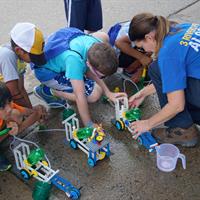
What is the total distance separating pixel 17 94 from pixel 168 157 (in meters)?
1.26

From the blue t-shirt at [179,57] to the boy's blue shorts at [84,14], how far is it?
140 centimetres

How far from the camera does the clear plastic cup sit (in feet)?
7.75

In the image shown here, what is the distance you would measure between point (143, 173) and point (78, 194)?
0.49 m

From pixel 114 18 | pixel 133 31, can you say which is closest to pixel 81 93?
pixel 133 31

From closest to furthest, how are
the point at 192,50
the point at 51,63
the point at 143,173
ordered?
the point at 192,50
the point at 143,173
the point at 51,63

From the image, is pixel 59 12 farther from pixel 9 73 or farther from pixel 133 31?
pixel 133 31

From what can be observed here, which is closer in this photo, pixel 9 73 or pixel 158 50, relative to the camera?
pixel 158 50

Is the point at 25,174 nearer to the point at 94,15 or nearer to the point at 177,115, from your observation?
the point at 177,115

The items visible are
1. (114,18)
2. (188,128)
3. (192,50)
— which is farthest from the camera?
(114,18)

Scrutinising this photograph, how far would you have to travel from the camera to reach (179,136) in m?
2.55

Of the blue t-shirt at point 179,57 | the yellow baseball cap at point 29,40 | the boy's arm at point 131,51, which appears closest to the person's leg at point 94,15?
the boy's arm at point 131,51

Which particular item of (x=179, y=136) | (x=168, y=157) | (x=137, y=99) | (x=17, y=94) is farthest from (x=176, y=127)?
(x=17, y=94)

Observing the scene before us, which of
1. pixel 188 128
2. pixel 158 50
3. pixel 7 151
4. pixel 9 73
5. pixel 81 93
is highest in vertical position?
pixel 158 50

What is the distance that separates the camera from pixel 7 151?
260 centimetres
